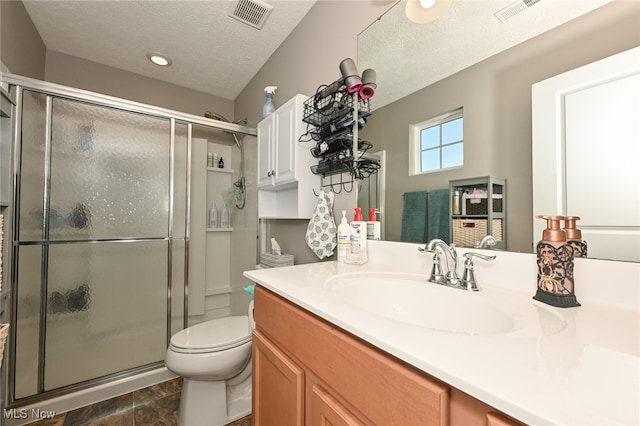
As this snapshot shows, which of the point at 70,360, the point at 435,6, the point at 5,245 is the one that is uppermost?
the point at 435,6

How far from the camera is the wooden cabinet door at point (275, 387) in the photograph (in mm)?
662

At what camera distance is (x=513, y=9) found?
0.76 metres

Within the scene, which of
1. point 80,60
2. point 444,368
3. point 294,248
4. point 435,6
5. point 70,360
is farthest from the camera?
point 80,60

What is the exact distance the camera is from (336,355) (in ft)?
1.78

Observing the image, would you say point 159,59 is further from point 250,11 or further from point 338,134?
point 338,134

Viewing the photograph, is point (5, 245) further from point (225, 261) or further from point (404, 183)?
point (404, 183)

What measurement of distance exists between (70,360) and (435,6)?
2620 mm

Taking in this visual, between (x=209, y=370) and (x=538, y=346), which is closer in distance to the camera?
(x=538, y=346)

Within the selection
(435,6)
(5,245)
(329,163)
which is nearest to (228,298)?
(5,245)

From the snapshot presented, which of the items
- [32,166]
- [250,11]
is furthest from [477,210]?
[32,166]

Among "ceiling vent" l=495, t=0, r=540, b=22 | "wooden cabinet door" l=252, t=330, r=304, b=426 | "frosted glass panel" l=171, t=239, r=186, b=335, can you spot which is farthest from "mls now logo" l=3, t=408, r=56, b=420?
"ceiling vent" l=495, t=0, r=540, b=22

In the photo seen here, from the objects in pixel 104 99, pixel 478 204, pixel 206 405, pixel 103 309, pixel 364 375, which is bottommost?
pixel 206 405

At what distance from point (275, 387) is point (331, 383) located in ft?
1.01

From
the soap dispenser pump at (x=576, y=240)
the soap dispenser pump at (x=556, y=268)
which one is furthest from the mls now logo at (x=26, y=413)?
the soap dispenser pump at (x=576, y=240)
